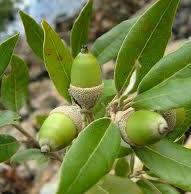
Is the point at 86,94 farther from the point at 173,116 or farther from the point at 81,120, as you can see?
the point at 173,116

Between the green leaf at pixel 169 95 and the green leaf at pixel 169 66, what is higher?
the green leaf at pixel 169 66

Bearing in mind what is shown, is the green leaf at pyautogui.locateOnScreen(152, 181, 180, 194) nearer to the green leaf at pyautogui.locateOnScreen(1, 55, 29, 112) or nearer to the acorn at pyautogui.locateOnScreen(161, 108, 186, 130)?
the acorn at pyautogui.locateOnScreen(161, 108, 186, 130)

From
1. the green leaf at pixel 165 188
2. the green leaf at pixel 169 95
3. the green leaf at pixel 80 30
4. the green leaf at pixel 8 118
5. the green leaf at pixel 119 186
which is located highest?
the green leaf at pixel 80 30

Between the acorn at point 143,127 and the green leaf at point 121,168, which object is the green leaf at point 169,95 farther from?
the green leaf at point 121,168

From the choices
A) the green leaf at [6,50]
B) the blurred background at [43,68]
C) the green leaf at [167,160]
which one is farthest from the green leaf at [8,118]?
the blurred background at [43,68]

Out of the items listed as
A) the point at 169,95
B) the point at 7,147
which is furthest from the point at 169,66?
the point at 7,147
